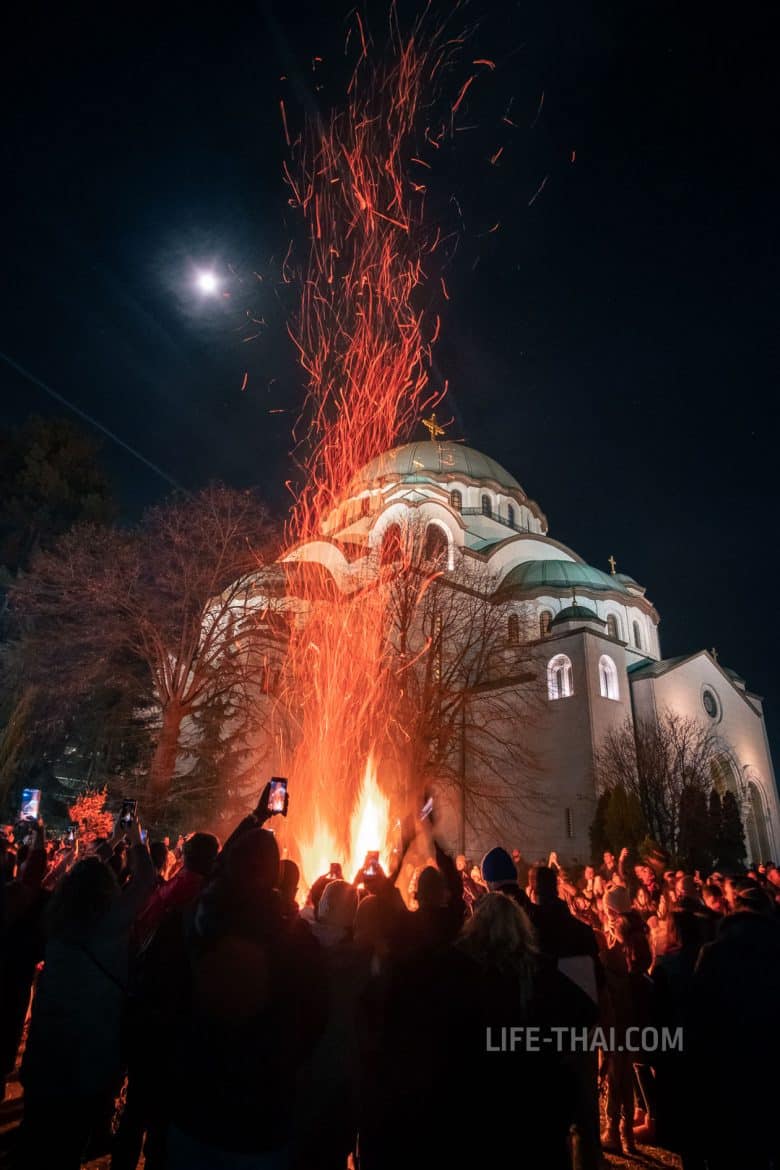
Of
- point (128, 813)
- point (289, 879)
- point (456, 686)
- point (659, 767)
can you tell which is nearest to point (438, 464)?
point (456, 686)

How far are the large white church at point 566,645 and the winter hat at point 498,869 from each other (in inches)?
744

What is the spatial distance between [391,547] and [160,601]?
9619 mm

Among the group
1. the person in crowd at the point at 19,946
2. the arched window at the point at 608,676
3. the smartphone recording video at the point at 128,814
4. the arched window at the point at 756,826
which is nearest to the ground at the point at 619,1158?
the person in crowd at the point at 19,946

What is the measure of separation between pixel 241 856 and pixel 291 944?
359 millimetres

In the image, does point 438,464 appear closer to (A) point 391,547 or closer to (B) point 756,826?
(A) point 391,547

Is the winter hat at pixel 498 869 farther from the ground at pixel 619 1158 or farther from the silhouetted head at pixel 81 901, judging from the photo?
the ground at pixel 619 1158

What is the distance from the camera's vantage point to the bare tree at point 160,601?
17.6 m

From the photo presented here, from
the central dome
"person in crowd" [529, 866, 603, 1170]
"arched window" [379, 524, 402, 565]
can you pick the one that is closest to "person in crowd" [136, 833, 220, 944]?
"person in crowd" [529, 866, 603, 1170]

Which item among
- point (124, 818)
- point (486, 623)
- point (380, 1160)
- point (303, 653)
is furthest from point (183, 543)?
point (380, 1160)

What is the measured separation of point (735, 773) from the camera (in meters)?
30.7

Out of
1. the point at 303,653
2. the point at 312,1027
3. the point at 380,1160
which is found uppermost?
the point at 303,653

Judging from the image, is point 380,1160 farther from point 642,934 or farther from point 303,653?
point 303,653

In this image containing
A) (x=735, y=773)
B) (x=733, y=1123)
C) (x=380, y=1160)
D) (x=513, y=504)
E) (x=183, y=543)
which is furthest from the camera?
(x=513, y=504)

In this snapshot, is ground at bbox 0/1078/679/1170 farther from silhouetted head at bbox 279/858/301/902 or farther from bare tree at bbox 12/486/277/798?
bare tree at bbox 12/486/277/798
